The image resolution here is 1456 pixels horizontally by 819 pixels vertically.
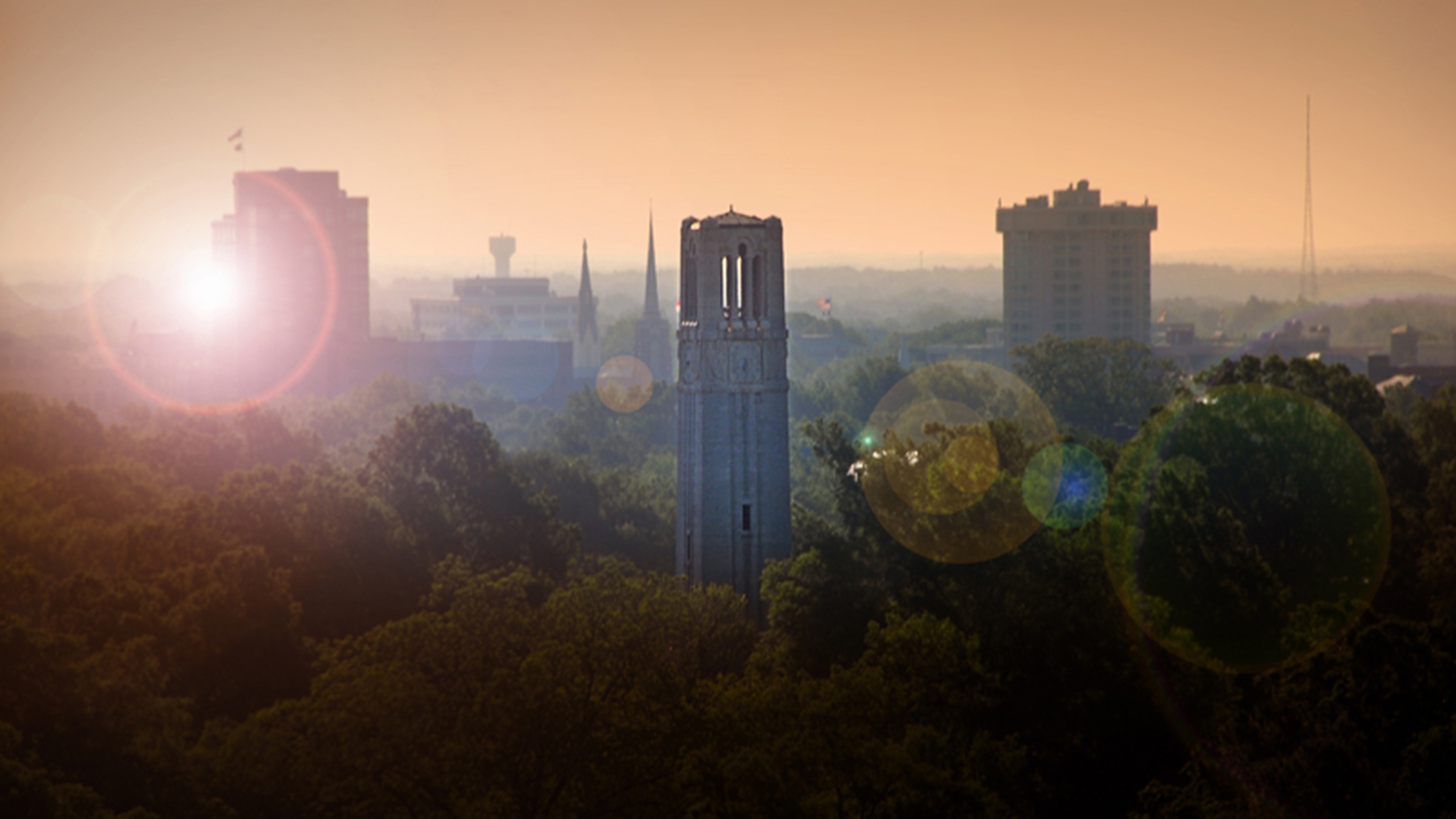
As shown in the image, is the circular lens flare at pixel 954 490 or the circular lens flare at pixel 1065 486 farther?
the circular lens flare at pixel 1065 486

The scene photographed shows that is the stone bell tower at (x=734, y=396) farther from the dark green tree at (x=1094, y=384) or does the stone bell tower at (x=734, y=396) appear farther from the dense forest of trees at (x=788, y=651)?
the dark green tree at (x=1094, y=384)

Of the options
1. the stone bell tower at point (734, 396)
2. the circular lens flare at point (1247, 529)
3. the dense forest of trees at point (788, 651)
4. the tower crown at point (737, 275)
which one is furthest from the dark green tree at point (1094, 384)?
the tower crown at point (737, 275)

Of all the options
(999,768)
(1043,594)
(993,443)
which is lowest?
(999,768)

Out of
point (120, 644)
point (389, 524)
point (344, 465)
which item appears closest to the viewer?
point (120, 644)

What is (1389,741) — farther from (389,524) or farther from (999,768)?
(389,524)

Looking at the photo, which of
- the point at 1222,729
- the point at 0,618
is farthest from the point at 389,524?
the point at 1222,729

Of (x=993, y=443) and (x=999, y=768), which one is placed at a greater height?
(x=993, y=443)

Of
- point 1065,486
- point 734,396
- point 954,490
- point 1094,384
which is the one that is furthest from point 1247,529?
point 1094,384

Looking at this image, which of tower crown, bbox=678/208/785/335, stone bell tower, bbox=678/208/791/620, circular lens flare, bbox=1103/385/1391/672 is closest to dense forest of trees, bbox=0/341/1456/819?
circular lens flare, bbox=1103/385/1391/672
